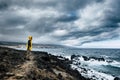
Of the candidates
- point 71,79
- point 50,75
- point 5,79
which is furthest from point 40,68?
point 5,79

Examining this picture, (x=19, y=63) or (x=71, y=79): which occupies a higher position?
(x=19, y=63)

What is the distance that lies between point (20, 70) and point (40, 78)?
1.99 meters

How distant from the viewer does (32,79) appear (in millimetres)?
14500

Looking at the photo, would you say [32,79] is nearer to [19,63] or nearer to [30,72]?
[30,72]

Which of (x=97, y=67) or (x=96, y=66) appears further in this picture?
(x=96, y=66)

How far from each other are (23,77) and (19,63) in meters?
4.15

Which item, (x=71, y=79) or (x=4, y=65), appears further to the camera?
(x=71, y=79)

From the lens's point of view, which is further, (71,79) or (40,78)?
(71,79)

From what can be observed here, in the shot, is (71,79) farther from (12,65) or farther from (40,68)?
(12,65)

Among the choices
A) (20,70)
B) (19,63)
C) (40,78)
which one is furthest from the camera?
(19,63)

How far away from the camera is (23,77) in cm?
1446

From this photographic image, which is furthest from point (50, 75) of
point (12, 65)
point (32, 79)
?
point (12, 65)

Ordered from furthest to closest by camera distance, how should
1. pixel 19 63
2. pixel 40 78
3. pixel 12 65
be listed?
pixel 19 63, pixel 12 65, pixel 40 78

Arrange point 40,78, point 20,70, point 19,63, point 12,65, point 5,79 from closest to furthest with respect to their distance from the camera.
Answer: point 5,79
point 40,78
point 20,70
point 12,65
point 19,63
